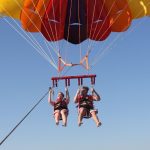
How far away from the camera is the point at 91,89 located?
10.7 metres

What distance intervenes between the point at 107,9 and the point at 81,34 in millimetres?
1188

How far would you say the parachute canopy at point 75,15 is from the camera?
12.7 m

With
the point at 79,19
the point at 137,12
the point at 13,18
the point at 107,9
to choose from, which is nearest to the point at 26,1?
the point at 13,18

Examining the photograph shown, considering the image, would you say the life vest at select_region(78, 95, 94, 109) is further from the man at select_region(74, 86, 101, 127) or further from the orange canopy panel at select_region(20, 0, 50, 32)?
the orange canopy panel at select_region(20, 0, 50, 32)

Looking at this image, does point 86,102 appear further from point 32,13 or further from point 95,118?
point 32,13

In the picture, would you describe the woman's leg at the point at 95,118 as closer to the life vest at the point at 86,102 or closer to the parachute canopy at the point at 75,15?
the life vest at the point at 86,102

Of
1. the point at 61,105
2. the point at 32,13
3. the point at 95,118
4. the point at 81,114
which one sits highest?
the point at 32,13

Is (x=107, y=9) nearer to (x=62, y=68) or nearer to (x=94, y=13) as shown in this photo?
(x=94, y=13)

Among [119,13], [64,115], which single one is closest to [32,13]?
[119,13]

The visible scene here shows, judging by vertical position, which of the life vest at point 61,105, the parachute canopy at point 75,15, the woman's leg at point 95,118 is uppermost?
the parachute canopy at point 75,15

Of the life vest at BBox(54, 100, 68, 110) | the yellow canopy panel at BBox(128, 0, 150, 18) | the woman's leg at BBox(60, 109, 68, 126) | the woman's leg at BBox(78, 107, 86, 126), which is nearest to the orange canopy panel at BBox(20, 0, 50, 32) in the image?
the yellow canopy panel at BBox(128, 0, 150, 18)

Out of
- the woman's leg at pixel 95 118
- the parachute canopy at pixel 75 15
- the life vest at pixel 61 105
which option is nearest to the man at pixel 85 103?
the woman's leg at pixel 95 118

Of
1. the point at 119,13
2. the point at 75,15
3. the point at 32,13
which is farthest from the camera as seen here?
the point at 75,15

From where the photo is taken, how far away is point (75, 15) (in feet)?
43.5
